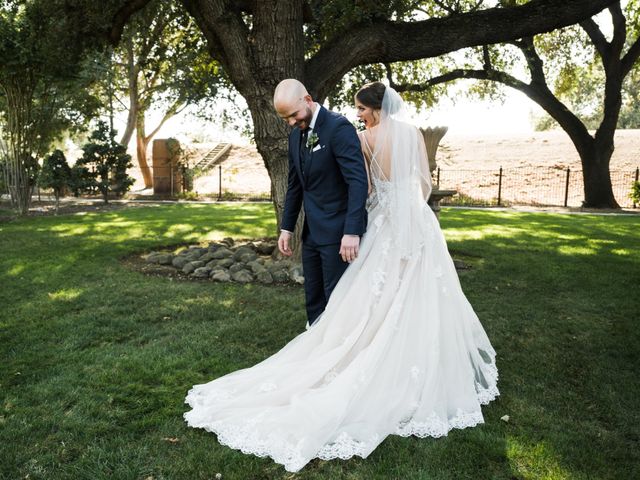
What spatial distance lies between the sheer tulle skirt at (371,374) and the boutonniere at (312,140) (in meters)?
0.68

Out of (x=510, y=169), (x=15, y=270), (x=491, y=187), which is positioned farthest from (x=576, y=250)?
(x=510, y=169)

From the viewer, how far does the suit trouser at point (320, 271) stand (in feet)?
12.6

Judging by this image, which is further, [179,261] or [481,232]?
[481,232]

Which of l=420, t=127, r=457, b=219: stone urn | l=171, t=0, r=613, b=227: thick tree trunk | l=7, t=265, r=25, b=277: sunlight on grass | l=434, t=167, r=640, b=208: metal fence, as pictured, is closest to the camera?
l=171, t=0, r=613, b=227: thick tree trunk

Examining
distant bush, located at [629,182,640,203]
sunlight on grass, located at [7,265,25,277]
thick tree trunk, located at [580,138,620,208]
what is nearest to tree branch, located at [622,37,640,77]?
thick tree trunk, located at [580,138,620,208]

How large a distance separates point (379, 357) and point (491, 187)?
74.3 feet

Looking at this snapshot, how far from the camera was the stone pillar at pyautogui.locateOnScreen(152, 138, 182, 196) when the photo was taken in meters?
24.1

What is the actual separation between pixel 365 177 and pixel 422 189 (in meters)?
0.62

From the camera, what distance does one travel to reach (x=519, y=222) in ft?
45.7

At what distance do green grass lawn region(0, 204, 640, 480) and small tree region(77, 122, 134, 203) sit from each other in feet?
29.8

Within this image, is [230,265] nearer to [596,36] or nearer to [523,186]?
[596,36]

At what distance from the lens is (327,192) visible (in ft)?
12.4

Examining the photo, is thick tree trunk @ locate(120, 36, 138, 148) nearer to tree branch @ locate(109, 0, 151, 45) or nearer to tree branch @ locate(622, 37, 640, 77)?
tree branch @ locate(109, 0, 151, 45)

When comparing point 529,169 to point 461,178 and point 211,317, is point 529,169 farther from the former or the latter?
point 211,317
